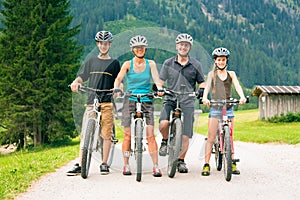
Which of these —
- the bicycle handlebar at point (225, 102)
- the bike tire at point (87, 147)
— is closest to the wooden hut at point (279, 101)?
the bicycle handlebar at point (225, 102)

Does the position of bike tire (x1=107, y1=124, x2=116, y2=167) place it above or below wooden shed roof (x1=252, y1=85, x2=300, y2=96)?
below

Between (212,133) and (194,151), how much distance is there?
298cm

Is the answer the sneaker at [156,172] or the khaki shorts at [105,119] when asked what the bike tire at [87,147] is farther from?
the sneaker at [156,172]

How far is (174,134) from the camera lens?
25.1 feet

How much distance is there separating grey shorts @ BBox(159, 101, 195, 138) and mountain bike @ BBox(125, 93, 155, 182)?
580 millimetres

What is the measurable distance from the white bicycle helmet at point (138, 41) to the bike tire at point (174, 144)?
1.31 m

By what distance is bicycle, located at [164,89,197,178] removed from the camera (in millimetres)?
7297

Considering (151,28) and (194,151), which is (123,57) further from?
(194,151)

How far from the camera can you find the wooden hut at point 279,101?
34.2 meters

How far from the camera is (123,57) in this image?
7.73 meters

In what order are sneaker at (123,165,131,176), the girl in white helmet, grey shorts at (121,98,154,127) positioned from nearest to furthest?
grey shorts at (121,98,154,127), sneaker at (123,165,131,176), the girl in white helmet

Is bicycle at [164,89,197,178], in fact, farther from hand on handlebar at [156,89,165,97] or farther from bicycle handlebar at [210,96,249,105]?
bicycle handlebar at [210,96,249,105]

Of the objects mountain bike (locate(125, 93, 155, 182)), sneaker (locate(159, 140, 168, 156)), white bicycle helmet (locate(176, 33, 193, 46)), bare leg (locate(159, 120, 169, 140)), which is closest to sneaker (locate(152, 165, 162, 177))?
sneaker (locate(159, 140, 168, 156))

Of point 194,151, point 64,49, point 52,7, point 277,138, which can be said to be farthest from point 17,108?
point 194,151
